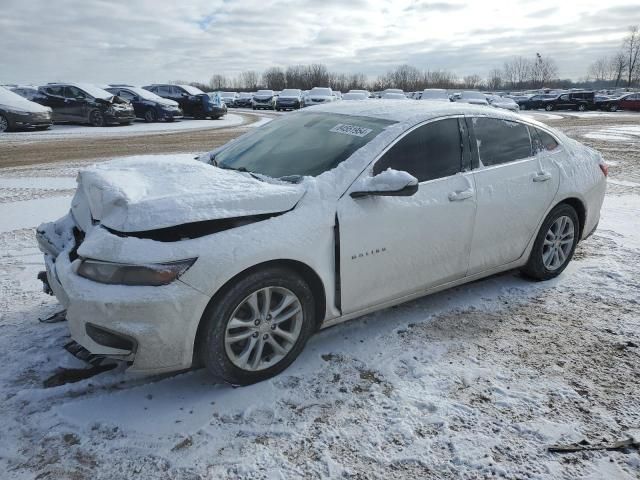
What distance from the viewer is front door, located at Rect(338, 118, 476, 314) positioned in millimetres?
3131

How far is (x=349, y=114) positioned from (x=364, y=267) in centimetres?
134

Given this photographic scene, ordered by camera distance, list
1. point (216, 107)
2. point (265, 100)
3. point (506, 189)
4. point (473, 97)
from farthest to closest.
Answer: point (265, 100) → point (473, 97) → point (216, 107) → point (506, 189)

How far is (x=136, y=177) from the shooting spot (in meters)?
3.26

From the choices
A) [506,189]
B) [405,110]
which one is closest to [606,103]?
[506,189]

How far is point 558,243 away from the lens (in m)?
4.52

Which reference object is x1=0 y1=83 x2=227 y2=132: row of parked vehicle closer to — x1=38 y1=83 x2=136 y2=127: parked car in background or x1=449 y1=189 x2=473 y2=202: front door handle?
x1=38 y1=83 x2=136 y2=127: parked car in background

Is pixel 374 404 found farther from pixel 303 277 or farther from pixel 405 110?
pixel 405 110

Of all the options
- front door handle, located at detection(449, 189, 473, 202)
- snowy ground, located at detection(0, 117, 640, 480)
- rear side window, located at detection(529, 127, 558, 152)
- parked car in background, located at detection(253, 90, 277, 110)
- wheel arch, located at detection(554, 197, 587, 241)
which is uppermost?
parked car in background, located at detection(253, 90, 277, 110)

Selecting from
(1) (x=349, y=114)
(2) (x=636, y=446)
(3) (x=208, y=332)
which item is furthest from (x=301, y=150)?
(2) (x=636, y=446)

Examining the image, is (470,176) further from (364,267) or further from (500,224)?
(364,267)

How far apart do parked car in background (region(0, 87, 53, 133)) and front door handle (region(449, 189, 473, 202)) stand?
17.2m

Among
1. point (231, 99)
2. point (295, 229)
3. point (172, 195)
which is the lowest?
point (295, 229)

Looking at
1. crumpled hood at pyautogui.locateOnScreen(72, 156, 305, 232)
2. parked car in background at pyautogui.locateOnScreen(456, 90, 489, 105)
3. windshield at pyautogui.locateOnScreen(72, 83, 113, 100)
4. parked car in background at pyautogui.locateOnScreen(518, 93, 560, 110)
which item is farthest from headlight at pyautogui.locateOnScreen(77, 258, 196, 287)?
parked car in background at pyautogui.locateOnScreen(518, 93, 560, 110)

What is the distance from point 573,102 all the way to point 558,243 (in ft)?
133
